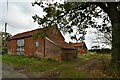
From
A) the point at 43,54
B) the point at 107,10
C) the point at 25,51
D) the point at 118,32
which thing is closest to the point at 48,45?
the point at 43,54

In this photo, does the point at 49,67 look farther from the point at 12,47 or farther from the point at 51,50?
the point at 12,47

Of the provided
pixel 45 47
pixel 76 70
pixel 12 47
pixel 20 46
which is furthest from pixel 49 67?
pixel 12 47

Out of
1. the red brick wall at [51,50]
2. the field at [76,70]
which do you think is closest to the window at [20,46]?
the red brick wall at [51,50]

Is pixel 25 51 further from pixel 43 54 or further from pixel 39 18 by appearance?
pixel 39 18

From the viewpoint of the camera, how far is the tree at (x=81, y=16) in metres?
19.2

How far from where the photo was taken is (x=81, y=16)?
75.9 ft

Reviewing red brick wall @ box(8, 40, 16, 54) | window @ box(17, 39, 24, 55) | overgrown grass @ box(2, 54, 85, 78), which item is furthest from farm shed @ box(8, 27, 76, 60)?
overgrown grass @ box(2, 54, 85, 78)

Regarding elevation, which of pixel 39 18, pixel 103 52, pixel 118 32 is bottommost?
pixel 103 52

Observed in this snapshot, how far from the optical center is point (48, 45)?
39.3 meters

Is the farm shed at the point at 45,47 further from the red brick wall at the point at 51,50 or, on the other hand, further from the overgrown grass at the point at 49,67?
the overgrown grass at the point at 49,67

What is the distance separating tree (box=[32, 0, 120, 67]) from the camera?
19.2m

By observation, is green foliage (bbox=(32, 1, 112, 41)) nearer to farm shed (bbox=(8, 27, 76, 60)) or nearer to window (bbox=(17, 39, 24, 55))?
farm shed (bbox=(8, 27, 76, 60))

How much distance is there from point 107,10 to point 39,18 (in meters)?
6.87

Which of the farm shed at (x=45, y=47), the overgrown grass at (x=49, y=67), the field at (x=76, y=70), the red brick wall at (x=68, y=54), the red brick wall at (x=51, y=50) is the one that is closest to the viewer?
the field at (x=76, y=70)
